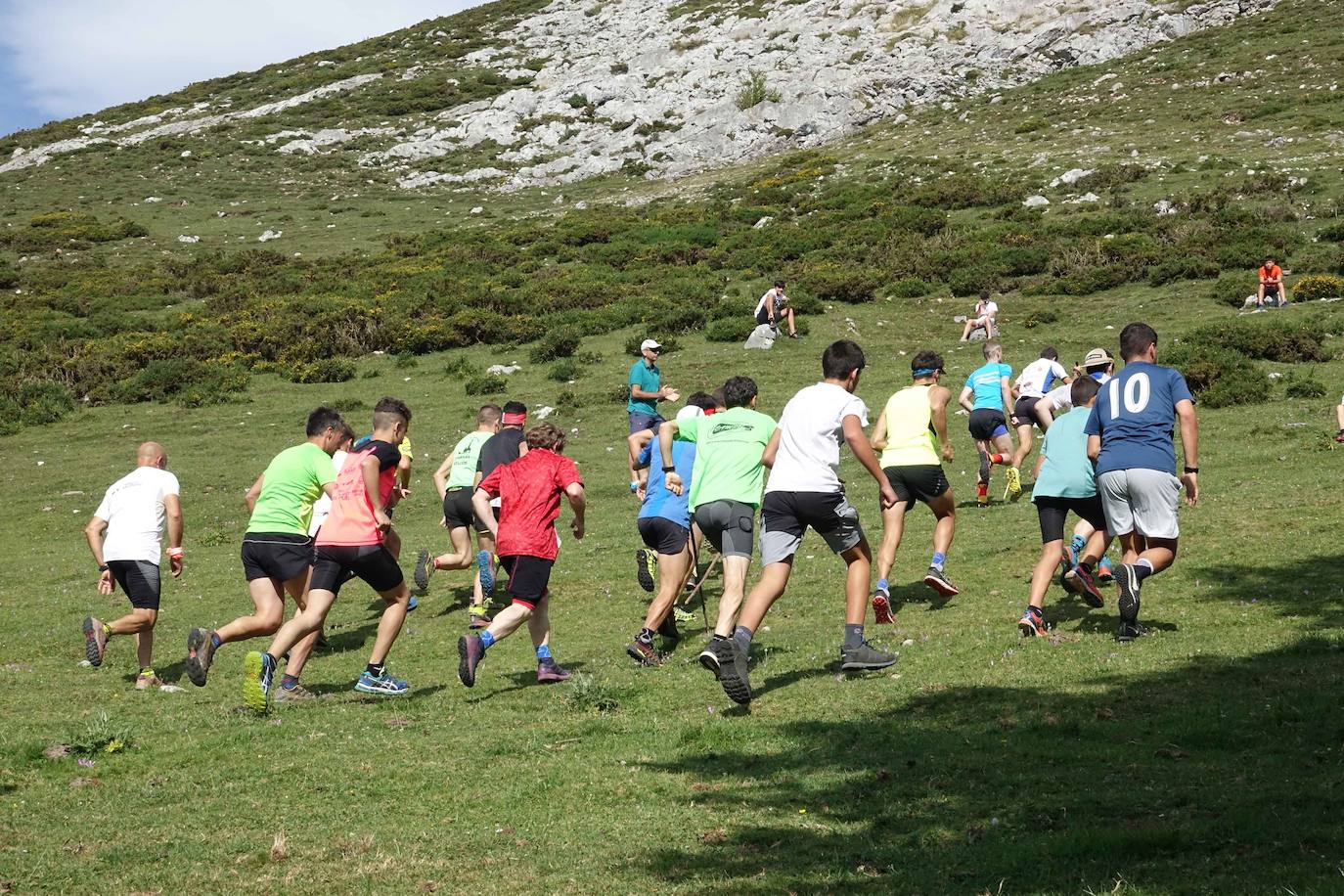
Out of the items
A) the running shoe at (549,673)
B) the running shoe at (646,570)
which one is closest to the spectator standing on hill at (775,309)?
the running shoe at (646,570)

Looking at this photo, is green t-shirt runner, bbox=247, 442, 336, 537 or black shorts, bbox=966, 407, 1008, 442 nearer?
green t-shirt runner, bbox=247, 442, 336, 537

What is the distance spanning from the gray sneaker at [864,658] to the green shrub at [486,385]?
2131 cm

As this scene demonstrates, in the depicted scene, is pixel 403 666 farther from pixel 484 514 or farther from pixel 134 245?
pixel 134 245

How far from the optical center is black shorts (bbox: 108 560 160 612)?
1034 cm

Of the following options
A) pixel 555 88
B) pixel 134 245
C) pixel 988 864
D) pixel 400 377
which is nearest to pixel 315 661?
pixel 988 864

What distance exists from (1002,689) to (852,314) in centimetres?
2549

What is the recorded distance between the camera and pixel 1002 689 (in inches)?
305

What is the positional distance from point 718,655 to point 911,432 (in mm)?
3864

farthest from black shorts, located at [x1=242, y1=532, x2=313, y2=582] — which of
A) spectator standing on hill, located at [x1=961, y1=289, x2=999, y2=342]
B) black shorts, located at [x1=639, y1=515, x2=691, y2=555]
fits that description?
spectator standing on hill, located at [x1=961, y1=289, x2=999, y2=342]

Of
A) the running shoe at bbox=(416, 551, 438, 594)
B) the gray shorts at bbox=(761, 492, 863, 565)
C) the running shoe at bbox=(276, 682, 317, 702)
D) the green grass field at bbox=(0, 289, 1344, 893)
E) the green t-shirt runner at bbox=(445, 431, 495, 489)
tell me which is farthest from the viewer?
the running shoe at bbox=(416, 551, 438, 594)

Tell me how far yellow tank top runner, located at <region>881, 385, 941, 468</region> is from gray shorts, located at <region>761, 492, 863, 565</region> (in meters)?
2.27

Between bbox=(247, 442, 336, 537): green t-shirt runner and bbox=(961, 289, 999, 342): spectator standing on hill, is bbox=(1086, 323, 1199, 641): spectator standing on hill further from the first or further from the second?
bbox=(961, 289, 999, 342): spectator standing on hill

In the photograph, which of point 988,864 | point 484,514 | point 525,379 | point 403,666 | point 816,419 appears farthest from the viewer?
point 525,379

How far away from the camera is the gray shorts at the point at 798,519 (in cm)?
826
